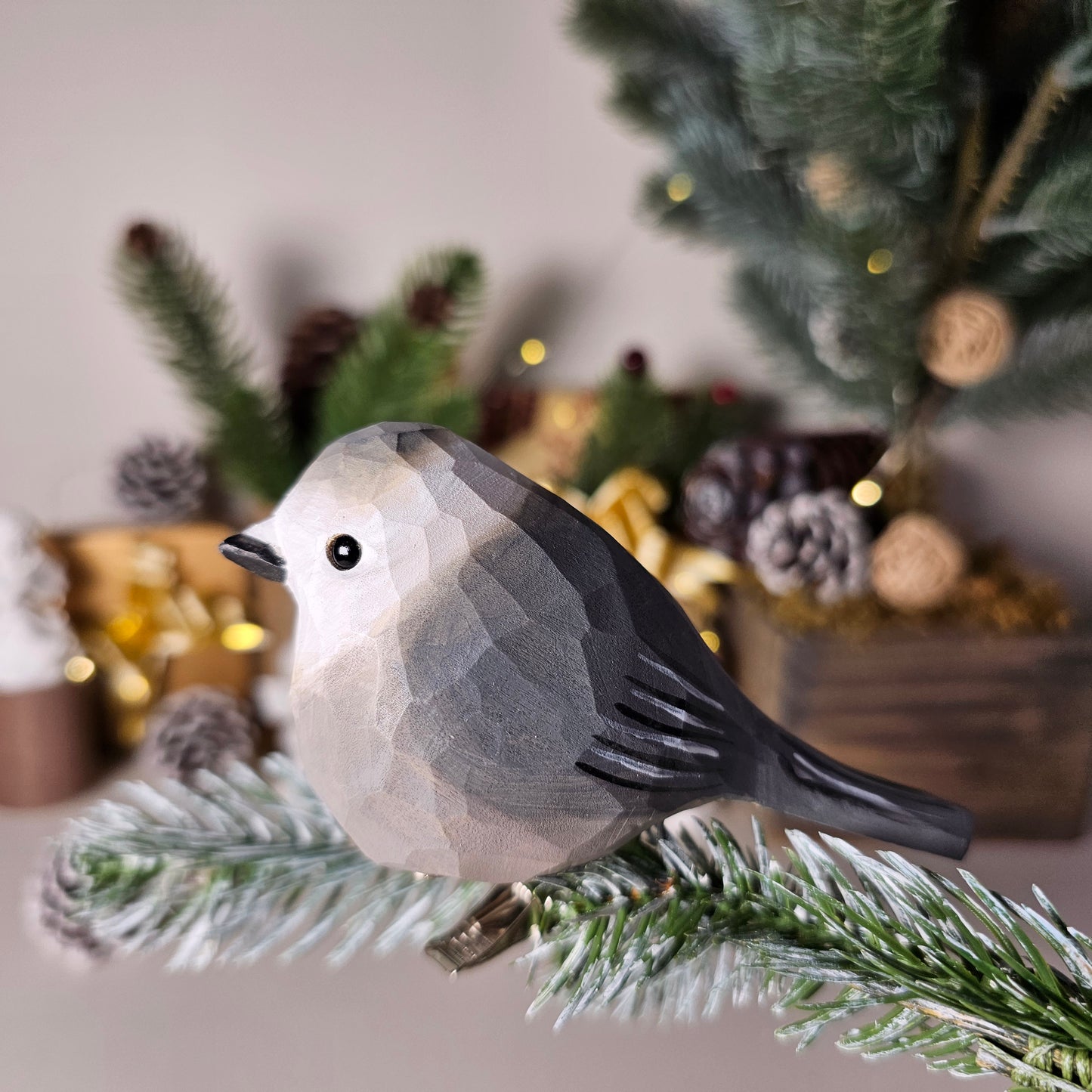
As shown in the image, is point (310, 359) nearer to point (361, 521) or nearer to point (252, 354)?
point (252, 354)

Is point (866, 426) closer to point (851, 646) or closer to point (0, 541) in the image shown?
point (851, 646)

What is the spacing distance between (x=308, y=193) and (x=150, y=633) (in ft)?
1.09

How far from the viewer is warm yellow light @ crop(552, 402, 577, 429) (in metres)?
0.69

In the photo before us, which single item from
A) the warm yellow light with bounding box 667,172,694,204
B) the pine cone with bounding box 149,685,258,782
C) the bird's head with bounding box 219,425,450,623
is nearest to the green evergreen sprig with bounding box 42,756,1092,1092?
the bird's head with bounding box 219,425,450,623

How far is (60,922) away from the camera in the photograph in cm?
41

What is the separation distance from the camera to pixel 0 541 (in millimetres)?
570

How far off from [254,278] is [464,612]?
52cm

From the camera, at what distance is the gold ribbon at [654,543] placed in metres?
0.59

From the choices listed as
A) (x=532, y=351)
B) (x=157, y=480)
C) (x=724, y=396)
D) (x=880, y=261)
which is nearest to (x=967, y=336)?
(x=880, y=261)

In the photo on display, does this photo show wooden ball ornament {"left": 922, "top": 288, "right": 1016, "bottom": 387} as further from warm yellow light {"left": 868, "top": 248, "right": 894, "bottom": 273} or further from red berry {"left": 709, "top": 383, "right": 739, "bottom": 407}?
red berry {"left": 709, "top": 383, "right": 739, "bottom": 407}

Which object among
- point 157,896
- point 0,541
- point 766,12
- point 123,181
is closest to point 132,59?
point 123,181

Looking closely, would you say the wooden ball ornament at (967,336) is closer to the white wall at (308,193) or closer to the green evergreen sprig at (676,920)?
the white wall at (308,193)

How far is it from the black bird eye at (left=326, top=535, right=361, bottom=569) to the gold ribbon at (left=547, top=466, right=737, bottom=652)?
1.03 ft

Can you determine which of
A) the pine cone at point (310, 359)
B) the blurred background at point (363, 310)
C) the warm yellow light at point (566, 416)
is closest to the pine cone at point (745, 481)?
the blurred background at point (363, 310)
